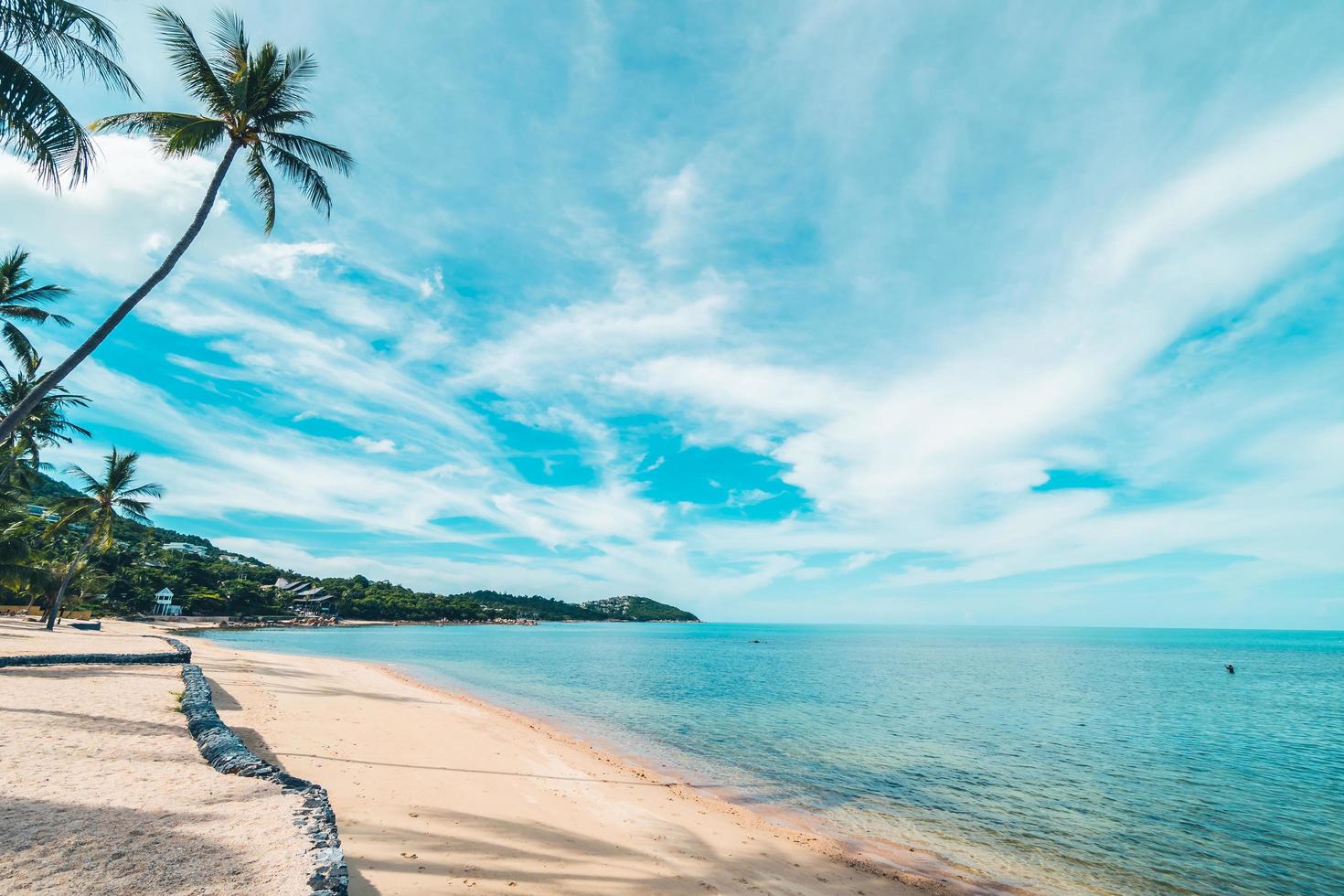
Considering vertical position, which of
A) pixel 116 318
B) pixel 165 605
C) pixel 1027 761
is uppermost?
pixel 116 318

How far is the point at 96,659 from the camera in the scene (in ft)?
74.3

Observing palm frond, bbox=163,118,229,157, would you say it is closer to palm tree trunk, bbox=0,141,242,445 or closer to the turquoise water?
palm tree trunk, bbox=0,141,242,445

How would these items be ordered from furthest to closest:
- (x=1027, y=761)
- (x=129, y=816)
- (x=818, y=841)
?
1. (x=1027, y=761)
2. (x=818, y=841)
3. (x=129, y=816)

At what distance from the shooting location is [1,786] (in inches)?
327

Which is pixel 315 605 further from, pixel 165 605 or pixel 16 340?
pixel 16 340

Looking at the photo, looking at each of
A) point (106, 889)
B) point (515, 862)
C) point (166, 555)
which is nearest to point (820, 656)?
point (515, 862)

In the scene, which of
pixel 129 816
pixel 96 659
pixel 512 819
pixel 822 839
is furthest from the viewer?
pixel 96 659

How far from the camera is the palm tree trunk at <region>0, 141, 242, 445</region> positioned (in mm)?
12742

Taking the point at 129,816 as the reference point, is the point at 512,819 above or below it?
below

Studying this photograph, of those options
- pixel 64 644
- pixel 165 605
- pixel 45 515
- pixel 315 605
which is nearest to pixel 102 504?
pixel 64 644

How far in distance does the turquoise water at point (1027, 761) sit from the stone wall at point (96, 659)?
50.4 ft

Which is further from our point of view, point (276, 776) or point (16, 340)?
point (16, 340)

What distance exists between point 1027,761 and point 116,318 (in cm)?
3173

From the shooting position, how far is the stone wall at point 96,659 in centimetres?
1983
